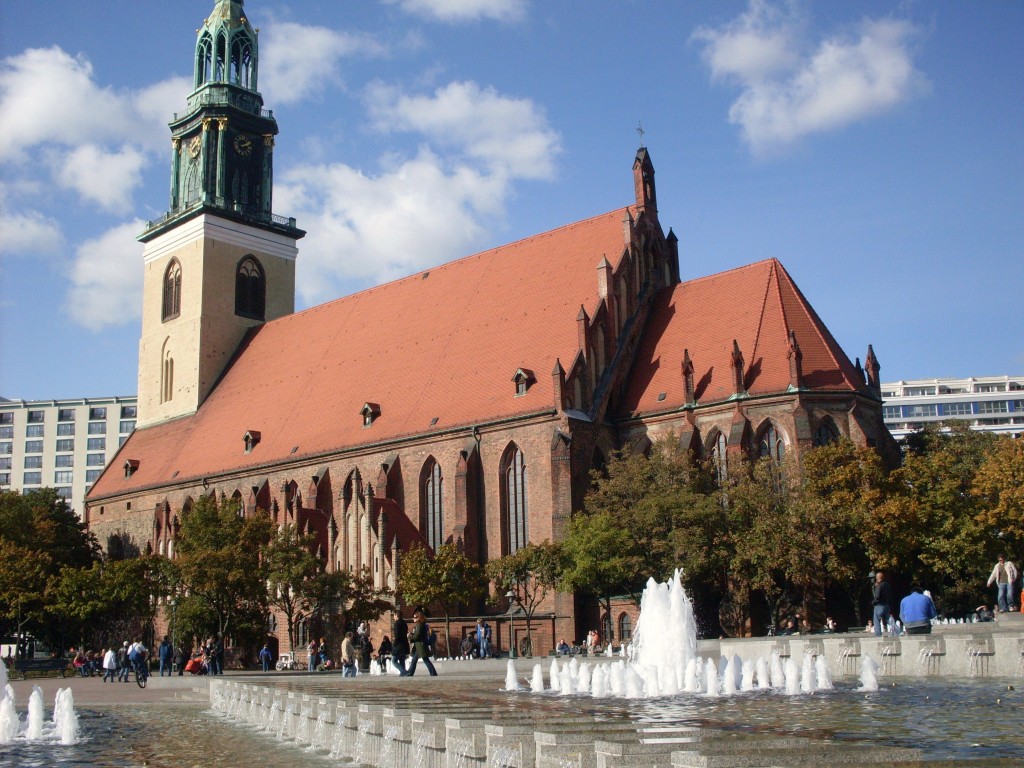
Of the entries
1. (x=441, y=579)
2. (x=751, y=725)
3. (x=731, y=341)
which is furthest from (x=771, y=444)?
(x=751, y=725)

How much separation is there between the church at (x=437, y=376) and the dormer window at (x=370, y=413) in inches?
4.2

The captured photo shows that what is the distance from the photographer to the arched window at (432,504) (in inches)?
1887

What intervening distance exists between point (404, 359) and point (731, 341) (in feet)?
53.7

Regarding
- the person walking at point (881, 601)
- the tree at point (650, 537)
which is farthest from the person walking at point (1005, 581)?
the tree at point (650, 537)

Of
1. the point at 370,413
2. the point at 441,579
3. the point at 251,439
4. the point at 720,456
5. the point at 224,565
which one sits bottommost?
the point at 441,579

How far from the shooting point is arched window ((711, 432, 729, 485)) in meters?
41.0

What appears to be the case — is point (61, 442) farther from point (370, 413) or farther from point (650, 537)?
point (650, 537)

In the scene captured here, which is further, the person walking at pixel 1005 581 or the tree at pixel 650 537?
the tree at pixel 650 537

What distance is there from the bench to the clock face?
30.9 m

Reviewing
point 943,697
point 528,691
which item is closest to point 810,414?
point 528,691

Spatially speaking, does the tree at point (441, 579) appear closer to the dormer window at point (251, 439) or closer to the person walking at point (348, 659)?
the person walking at point (348, 659)

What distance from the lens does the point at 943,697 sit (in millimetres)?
14305

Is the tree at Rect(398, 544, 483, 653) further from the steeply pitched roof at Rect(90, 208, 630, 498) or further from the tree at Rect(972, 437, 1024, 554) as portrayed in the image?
the tree at Rect(972, 437, 1024, 554)

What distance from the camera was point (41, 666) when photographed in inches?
1986
